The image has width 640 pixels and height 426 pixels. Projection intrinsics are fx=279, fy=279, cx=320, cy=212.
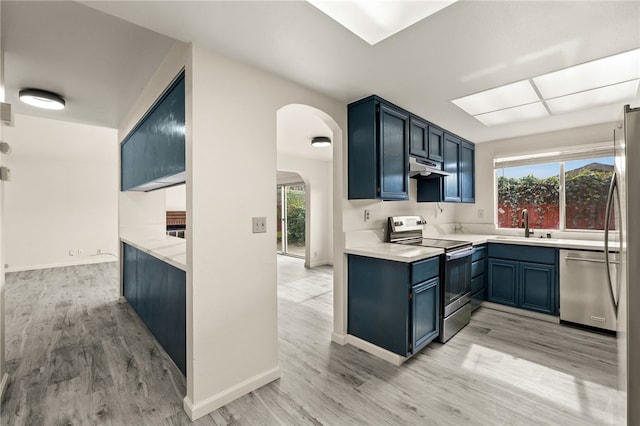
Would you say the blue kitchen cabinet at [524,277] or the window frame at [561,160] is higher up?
the window frame at [561,160]

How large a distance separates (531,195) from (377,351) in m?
3.25

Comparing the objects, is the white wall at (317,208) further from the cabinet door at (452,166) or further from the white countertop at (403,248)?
the white countertop at (403,248)

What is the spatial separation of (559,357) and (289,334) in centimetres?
241

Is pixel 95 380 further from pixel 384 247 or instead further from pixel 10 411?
pixel 384 247

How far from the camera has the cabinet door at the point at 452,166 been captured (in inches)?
143

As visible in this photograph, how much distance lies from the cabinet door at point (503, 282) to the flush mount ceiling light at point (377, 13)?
3135 mm

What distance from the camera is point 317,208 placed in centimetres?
672

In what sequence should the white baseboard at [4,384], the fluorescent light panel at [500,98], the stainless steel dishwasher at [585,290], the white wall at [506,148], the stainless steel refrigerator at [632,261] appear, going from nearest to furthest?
1. the stainless steel refrigerator at [632,261]
2. the white baseboard at [4,384]
3. the fluorescent light panel at [500,98]
4. the stainless steel dishwasher at [585,290]
5. the white wall at [506,148]

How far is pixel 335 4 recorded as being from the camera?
4.54ft

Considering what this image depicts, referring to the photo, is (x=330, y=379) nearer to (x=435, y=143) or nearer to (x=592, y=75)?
(x=435, y=143)

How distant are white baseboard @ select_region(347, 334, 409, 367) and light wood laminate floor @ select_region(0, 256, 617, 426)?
54 mm

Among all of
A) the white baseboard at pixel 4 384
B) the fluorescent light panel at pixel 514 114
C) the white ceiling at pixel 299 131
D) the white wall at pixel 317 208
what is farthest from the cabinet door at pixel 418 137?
the white baseboard at pixel 4 384

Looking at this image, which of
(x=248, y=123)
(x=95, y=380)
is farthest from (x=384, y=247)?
(x=95, y=380)

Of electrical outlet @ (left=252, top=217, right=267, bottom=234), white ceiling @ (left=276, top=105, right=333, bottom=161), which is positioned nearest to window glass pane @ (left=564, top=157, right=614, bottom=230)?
white ceiling @ (left=276, top=105, right=333, bottom=161)
